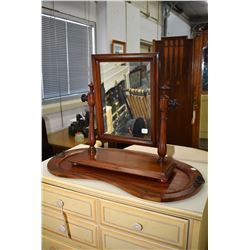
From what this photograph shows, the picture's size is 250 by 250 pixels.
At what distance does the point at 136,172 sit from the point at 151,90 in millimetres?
282

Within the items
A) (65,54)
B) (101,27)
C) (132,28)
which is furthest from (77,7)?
(132,28)

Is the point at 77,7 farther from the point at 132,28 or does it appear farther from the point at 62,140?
the point at 62,140

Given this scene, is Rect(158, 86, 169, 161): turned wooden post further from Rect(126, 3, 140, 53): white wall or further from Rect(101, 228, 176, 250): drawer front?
Rect(126, 3, 140, 53): white wall

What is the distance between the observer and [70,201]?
843mm

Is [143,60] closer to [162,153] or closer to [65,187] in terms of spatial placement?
[162,153]

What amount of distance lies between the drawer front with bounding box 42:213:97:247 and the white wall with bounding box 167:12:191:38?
4.44m

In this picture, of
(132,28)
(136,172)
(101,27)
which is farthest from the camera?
(132,28)

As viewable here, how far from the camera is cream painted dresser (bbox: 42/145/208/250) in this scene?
67 centimetres

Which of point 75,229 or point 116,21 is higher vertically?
point 116,21

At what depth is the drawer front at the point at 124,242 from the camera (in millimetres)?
731

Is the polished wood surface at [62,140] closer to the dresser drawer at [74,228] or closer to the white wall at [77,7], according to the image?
the dresser drawer at [74,228]

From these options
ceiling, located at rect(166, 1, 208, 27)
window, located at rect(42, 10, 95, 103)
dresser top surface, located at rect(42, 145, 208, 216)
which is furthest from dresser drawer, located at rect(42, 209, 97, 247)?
ceiling, located at rect(166, 1, 208, 27)
